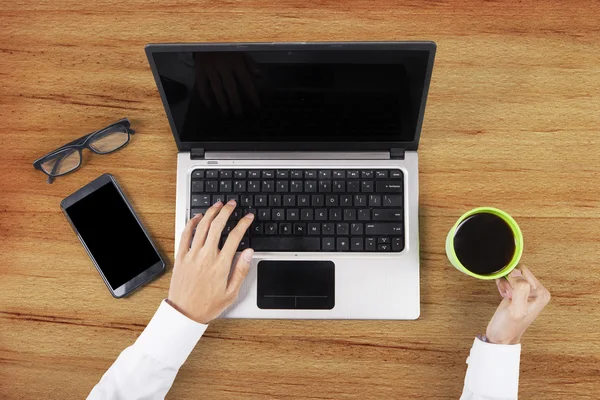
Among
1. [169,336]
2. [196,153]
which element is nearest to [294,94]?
[196,153]

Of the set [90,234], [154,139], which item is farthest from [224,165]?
[90,234]

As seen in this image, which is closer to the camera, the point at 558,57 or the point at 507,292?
the point at 507,292

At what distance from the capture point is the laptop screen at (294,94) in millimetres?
833

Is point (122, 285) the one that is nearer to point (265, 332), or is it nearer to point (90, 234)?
point (90, 234)

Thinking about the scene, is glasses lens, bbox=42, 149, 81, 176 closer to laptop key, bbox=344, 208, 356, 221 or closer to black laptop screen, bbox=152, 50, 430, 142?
black laptop screen, bbox=152, 50, 430, 142

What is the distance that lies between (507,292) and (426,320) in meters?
0.14

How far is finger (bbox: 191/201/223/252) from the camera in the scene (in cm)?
96

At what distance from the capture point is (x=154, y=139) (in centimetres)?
105

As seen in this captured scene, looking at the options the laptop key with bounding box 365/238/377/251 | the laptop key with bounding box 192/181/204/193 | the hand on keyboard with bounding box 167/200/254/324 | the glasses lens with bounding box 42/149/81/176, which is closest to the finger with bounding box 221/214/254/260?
the hand on keyboard with bounding box 167/200/254/324

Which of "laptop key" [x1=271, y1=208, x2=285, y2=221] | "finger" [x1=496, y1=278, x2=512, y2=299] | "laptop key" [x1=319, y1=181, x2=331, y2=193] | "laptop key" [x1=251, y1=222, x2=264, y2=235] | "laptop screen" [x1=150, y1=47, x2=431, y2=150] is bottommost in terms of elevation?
"finger" [x1=496, y1=278, x2=512, y2=299]

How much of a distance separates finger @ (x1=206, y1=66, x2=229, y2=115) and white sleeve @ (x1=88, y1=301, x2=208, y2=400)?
345mm

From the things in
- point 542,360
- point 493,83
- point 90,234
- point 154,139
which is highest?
point 493,83

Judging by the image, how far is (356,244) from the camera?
0.97m

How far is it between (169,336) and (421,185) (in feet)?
1.66
